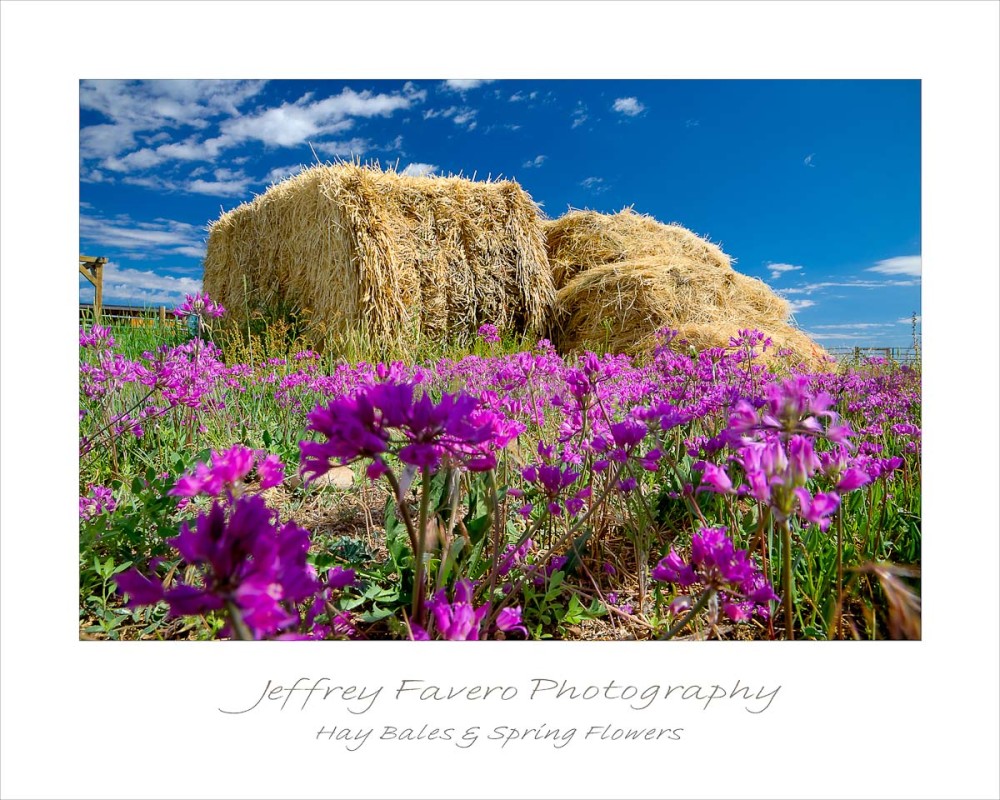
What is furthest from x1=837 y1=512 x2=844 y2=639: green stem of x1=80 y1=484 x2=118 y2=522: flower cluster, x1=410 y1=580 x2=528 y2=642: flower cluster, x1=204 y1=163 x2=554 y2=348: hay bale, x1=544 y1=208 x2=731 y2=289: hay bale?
x1=544 y1=208 x2=731 y2=289: hay bale

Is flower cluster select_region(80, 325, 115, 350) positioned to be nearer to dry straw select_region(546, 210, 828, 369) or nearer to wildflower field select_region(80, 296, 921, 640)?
wildflower field select_region(80, 296, 921, 640)

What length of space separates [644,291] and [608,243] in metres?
1.33

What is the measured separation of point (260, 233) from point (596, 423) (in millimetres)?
6228

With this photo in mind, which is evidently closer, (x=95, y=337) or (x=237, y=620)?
(x=237, y=620)

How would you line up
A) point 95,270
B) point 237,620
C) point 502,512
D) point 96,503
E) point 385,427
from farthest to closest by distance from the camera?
point 95,270
point 96,503
point 502,512
point 385,427
point 237,620

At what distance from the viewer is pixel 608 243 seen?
6988 millimetres

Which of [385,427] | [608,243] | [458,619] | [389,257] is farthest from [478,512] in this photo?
[608,243]

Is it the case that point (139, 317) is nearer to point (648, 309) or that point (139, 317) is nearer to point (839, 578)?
point (839, 578)

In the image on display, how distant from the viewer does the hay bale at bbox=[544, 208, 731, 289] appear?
23.0 feet

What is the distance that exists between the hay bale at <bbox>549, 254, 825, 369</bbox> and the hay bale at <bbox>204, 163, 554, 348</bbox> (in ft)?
1.50

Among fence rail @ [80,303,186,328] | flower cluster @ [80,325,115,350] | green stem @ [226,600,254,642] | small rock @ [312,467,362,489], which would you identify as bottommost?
small rock @ [312,467,362,489]

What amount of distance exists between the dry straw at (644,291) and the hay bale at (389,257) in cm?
44

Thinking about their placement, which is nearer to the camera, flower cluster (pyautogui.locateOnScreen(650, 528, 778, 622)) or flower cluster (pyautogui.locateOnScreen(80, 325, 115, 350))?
flower cluster (pyautogui.locateOnScreen(650, 528, 778, 622))

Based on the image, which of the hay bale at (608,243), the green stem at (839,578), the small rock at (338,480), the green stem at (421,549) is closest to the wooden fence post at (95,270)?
the small rock at (338,480)
